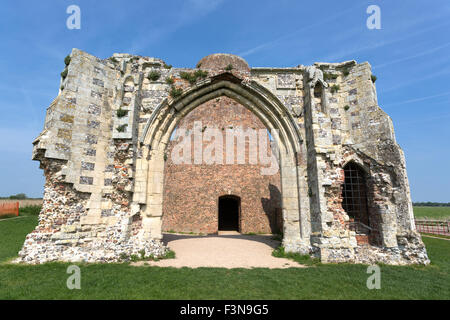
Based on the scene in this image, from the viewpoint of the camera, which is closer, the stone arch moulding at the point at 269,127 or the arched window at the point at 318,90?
the stone arch moulding at the point at 269,127

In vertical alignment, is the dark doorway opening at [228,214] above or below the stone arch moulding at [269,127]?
below

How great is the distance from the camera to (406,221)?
6.29 metres

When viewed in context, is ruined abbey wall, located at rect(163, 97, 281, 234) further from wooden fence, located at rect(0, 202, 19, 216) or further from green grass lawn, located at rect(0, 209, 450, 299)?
wooden fence, located at rect(0, 202, 19, 216)

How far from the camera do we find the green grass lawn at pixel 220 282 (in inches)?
153

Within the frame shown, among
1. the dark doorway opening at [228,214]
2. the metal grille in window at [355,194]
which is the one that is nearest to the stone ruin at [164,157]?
the metal grille in window at [355,194]

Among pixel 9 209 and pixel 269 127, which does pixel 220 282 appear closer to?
pixel 269 127

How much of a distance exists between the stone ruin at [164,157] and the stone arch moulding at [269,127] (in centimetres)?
3

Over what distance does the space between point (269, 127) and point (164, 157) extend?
12.5ft

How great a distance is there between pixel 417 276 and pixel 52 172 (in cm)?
917
